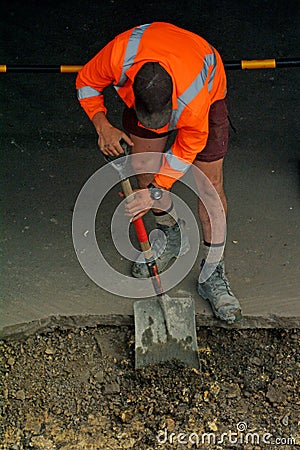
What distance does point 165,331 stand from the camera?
9.73ft

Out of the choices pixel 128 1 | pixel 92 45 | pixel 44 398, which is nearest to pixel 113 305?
pixel 44 398

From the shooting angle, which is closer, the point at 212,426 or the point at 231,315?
the point at 212,426

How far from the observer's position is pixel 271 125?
4004 millimetres

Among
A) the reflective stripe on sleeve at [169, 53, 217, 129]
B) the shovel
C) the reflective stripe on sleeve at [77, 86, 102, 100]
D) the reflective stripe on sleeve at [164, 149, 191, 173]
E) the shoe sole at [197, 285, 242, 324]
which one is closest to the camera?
the reflective stripe on sleeve at [169, 53, 217, 129]

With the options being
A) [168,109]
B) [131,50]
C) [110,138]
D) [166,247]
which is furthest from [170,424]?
[131,50]

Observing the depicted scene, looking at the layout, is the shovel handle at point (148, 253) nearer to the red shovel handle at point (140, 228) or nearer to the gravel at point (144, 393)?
the red shovel handle at point (140, 228)

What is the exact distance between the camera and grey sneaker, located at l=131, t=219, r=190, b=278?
326 cm

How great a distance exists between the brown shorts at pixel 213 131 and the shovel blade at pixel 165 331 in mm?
708

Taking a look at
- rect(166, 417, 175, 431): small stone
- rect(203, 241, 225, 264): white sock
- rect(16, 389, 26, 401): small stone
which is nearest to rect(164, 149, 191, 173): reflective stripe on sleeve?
rect(203, 241, 225, 264): white sock

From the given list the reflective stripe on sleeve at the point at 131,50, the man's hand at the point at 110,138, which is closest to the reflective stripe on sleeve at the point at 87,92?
the man's hand at the point at 110,138

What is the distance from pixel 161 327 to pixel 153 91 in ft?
3.91

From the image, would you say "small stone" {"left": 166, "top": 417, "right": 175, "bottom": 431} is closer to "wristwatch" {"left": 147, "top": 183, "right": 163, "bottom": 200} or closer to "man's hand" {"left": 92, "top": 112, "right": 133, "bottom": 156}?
"wristwatch" {"left": 147, "top": 183, "right": 163, "bottom": 200}

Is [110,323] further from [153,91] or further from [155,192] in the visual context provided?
[153,91]

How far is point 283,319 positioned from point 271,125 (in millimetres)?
1424
